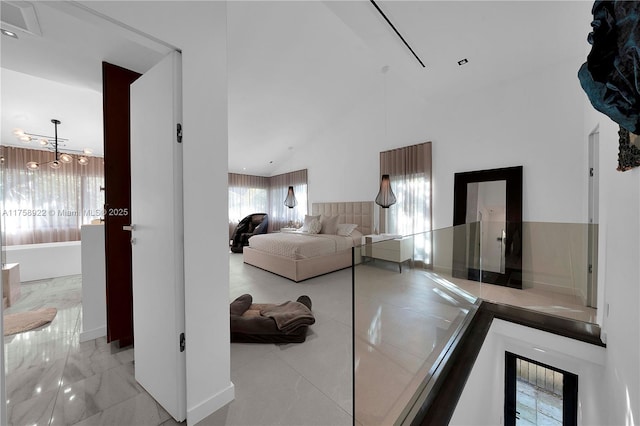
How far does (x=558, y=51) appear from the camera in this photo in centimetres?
269

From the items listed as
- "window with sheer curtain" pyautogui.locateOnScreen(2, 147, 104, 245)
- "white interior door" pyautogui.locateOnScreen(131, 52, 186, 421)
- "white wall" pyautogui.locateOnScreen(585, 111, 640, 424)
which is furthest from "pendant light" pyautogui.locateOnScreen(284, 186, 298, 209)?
"white wall" pyautogui.locateOnScreen(585, 111, 640, 424)

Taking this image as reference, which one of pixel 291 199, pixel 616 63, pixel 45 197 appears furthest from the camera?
pixel 291 199

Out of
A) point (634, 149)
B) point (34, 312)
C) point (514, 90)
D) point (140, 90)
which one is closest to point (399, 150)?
point (514, 90)

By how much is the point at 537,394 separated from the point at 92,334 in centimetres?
529

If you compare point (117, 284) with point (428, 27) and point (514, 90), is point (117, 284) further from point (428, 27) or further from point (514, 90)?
point (514, 90)

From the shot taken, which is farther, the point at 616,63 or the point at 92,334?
the point at 92,334

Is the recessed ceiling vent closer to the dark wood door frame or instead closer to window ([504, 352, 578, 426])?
the dark wood door frame

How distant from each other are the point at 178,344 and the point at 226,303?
0.31 m

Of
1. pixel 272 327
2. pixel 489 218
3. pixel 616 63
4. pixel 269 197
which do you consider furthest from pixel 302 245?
pixel 269 197

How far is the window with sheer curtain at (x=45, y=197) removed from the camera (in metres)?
4.54

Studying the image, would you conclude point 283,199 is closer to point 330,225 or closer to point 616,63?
point 330,225

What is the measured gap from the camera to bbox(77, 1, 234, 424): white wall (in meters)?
1.29

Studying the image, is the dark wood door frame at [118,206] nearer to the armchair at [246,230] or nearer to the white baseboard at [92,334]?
the white baseboard at [92,334]

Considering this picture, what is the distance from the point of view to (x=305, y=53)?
3684 mm
